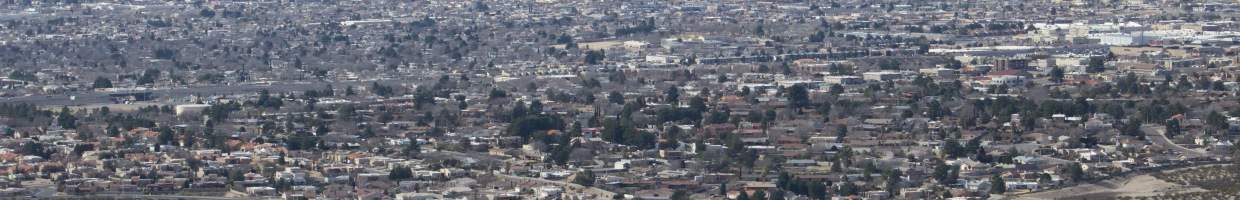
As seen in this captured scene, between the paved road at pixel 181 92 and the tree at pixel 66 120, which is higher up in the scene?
the tree at pixel 66 120

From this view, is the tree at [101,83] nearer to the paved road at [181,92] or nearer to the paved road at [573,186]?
the paved road at [181,92]

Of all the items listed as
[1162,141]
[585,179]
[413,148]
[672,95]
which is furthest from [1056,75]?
[585,179]

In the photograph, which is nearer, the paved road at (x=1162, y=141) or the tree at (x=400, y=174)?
the tree at (x=400, y=174)

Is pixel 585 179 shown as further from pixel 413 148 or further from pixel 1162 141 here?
pixel 1162 141

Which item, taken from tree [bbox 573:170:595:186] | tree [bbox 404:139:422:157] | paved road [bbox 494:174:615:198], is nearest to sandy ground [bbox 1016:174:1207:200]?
paved road [bbox 494:174:615:198]

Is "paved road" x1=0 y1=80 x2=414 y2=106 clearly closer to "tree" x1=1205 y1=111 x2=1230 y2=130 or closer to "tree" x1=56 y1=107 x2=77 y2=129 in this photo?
"tree" x1=56 y1=107 x2=77 y2=129

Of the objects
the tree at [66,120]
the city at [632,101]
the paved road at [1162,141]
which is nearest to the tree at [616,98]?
the city at [632,101]
